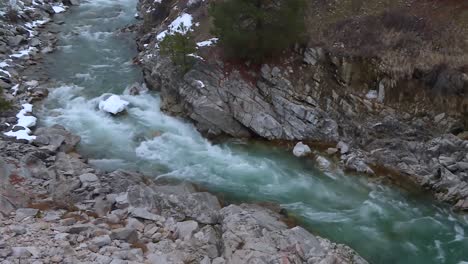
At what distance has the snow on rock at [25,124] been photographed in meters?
22.3

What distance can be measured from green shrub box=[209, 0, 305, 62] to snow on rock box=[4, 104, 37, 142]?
393 inches

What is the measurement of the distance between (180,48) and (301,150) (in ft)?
26.7

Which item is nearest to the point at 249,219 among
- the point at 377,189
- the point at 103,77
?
the point at 377,189

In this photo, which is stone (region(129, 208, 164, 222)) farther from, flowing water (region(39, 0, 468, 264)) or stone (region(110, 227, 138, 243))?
flowing water (region(39, 0, 468, 264))

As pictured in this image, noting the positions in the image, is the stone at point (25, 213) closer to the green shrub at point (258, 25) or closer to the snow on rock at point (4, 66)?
the green shrub at point (258, 25)

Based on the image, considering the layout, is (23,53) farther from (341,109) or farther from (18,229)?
(341,109)

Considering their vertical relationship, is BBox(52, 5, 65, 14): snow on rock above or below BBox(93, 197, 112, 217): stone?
below

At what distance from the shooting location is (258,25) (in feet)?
78.7

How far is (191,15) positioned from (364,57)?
11.8 meters

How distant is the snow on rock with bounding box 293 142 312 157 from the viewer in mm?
22094

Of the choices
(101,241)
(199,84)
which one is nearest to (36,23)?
(199,84)

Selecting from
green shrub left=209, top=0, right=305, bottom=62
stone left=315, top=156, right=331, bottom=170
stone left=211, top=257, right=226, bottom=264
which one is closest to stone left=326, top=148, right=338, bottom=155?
stone left=315, top=156, right=331, bottom=170

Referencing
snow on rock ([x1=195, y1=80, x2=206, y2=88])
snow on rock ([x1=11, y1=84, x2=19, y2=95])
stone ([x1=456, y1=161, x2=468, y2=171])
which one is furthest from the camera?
snow on rock ([x1=11, y1=84, x2=19, y2=95])

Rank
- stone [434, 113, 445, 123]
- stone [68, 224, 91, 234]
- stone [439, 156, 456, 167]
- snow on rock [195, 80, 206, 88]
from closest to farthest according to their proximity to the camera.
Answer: stone [68, 224, 91, 234] < stone [439, 156, 456, 167] < stone [434, 113, 445, 123] < snow on rock [195, 80, 206, 88]
